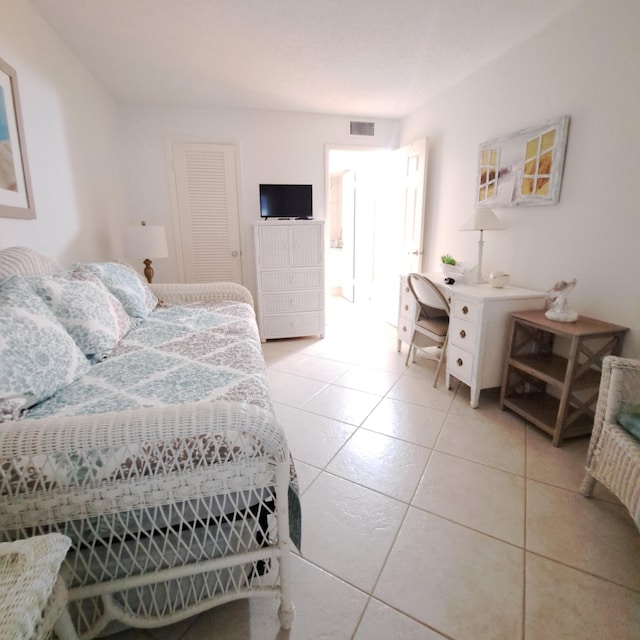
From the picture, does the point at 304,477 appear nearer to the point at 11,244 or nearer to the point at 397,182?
the point at 11,244

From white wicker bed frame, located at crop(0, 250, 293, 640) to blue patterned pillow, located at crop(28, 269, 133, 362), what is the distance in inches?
30.1

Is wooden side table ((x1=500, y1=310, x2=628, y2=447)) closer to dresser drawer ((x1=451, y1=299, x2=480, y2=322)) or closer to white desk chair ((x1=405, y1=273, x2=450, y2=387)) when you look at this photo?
dresser drawer ((x1=451, y1=299, x2=480, y2=322))

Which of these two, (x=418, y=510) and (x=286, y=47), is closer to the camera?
(x=418, y=510)

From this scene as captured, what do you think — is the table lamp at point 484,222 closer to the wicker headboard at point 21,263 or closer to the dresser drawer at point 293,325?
the dresser drawer at point 293,325

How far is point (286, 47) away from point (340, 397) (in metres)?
2.46

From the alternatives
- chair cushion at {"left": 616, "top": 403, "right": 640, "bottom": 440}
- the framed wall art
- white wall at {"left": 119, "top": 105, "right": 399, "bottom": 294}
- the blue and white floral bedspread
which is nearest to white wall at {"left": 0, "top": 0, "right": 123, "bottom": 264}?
white wall at {"left": 119, "top": 105, "right": 399, "bottom": 294}

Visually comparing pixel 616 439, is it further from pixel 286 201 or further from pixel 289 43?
pixel 286 201

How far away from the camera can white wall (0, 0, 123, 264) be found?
1.82 m

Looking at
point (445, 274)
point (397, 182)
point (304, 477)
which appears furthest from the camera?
point (397, 182)

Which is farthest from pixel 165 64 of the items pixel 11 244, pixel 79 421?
pixel 79 421

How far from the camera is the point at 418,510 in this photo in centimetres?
143

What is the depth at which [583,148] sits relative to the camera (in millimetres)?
1948

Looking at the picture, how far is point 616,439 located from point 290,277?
2785 millimetres

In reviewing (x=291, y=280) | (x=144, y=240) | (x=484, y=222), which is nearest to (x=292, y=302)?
(x=291, y=280)
